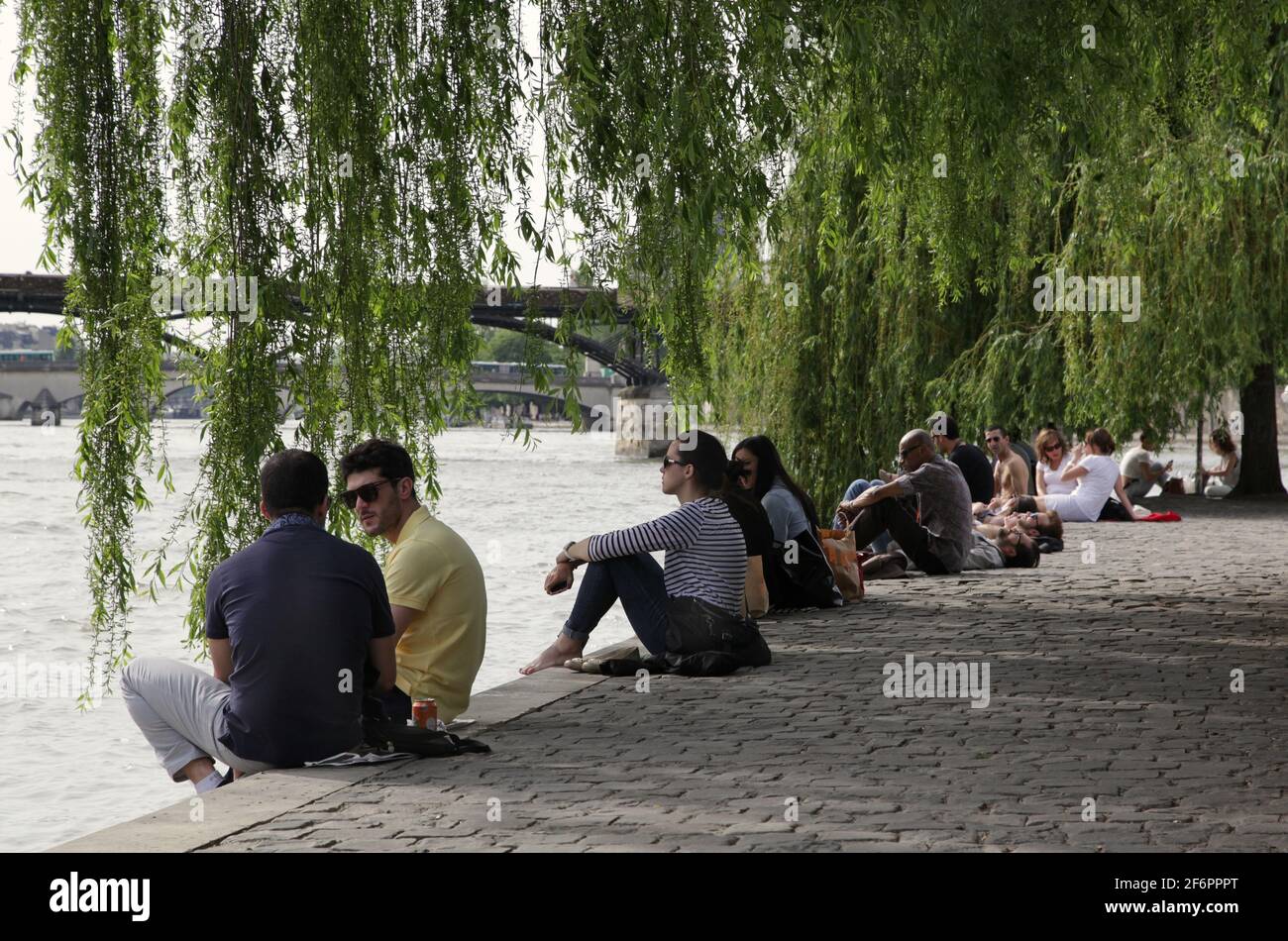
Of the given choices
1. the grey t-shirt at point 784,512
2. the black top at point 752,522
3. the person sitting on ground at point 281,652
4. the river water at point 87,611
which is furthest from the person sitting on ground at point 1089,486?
the person sitting on ground at point 281,652

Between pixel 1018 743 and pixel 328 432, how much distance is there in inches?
153

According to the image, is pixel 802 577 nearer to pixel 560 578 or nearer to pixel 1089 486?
pixel 560 578

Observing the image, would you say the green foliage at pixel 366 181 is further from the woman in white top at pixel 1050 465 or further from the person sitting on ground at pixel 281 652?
the woman in white top at pixel 1050 465

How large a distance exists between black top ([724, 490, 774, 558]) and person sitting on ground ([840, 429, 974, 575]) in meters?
3.11

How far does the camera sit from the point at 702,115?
845 cm

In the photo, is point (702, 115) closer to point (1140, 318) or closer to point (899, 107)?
point (899, 107)

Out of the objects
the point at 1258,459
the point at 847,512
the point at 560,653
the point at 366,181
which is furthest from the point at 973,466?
the point at 1258,459

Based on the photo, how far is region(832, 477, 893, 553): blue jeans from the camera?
14.5 meters

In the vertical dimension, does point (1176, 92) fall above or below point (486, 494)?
above

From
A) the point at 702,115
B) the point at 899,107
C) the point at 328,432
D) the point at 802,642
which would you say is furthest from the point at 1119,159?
the point at 328,432

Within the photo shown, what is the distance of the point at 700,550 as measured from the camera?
364 inches

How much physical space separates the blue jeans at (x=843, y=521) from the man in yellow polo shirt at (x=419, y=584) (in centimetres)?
720

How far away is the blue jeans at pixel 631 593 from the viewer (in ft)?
30.7

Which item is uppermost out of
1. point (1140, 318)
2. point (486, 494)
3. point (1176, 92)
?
point (1176, 92)
